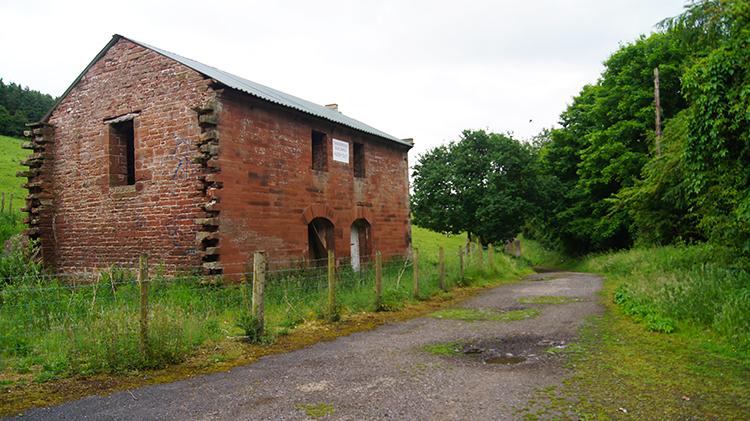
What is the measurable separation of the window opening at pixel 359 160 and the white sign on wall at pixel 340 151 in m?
1.06

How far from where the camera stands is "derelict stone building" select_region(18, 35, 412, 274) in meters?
10.3

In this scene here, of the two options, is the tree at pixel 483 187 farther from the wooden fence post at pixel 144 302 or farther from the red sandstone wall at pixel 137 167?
the wooden fence post at pixel 144 302

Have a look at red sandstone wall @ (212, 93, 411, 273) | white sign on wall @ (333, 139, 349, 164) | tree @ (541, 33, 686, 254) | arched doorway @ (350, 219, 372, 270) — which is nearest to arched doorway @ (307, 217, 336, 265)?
red sandstone wall @ (212, 93, 411, 273)

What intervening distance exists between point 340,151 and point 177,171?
5.22 meters

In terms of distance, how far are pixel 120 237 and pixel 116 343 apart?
690 cm

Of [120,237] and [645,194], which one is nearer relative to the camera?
[120,237]

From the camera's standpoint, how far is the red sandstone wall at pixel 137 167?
1050 cm

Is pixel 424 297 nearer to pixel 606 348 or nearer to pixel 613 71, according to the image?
pixel 606 348

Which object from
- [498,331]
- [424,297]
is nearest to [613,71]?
[424,297]

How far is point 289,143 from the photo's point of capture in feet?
40.2

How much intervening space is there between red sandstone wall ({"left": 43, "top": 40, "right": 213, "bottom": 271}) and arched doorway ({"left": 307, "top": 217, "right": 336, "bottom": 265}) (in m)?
3.92

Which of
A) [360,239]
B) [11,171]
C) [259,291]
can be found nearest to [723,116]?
[259,291]

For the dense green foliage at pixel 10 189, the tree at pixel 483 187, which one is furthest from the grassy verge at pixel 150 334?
the tree at pixel 483 187

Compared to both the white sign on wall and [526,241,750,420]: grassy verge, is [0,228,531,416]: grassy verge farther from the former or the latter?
the white sign on wall
